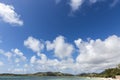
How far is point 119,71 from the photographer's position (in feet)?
425
